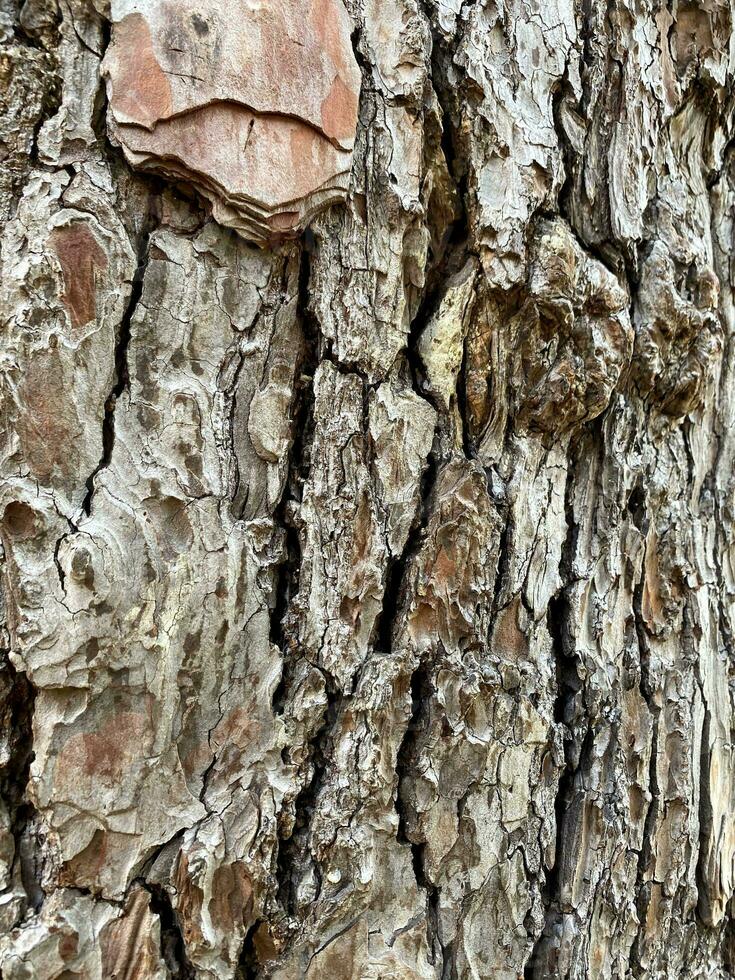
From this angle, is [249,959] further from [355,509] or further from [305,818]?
[355,509]

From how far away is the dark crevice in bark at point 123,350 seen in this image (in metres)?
0.83

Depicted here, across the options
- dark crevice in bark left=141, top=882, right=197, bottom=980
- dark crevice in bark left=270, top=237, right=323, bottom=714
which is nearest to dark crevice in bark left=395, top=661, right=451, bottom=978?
dark crevice in bark left=270, top=237, right=323, bottom=714

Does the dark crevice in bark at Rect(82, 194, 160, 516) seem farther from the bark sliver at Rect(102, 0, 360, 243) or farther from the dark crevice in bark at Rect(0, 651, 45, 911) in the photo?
the dark crevice in bark at Rect(0, 651, 45, 911)

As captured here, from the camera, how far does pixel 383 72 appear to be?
3.06 ft

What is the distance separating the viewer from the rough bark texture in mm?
818

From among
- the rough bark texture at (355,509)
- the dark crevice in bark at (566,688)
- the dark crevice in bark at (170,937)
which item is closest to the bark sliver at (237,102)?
the rough bark texture at (355,509)

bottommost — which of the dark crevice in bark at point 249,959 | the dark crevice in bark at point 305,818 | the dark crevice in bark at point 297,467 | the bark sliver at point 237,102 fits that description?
the dark crevice in bark at point 249,959

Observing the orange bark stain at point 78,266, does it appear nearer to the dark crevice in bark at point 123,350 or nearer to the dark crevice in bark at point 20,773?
the dark crevice in bark at point 123,350

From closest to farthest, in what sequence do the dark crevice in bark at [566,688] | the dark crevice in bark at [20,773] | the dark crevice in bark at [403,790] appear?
the dark crevice in bark at [20,773], the dark crevice in bark at [403,790], the dark crevice in bark at [566,688]

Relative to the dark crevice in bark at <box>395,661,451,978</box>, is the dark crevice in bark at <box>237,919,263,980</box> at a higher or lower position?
lower

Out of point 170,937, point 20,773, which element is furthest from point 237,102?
point 170,937

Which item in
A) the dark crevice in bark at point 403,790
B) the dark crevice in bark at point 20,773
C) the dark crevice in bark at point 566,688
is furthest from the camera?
the dark crevice in bark at point 566,688

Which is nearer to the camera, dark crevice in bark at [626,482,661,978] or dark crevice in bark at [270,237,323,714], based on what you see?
dark crevice in bark at [270,237,323,714]

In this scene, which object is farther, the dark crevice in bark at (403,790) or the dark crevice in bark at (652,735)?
the dark crevice in bark at (652,735)
